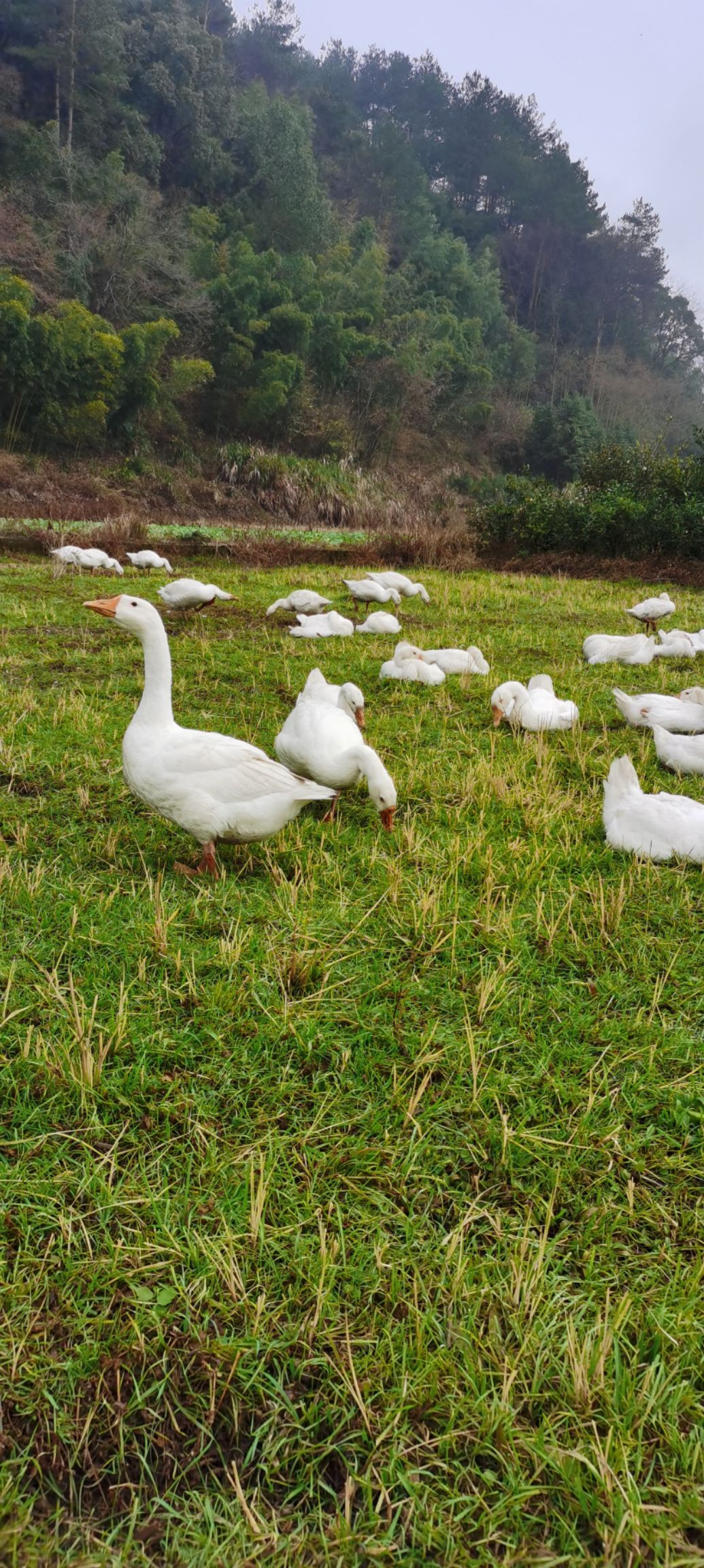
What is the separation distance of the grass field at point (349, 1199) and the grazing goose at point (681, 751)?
141 cm

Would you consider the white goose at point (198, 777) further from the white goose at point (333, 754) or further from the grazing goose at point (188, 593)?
the grazing goose at point (188, 593)

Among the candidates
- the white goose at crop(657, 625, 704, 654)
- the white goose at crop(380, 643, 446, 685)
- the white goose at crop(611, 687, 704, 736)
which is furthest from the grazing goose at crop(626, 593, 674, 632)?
the white goose at crop(611, 687, 704, 736)

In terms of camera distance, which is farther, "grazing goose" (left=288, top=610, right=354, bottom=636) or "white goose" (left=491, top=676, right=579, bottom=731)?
"grazing goose" (left=288, top=610, right=354, bottom=636)

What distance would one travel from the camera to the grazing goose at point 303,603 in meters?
9.44

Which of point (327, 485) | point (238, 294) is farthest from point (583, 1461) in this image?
point (238, 294)

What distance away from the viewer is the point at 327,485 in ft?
89.6

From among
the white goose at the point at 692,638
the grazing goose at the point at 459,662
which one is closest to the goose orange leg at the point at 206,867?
the grazing goose at the point at 459,662

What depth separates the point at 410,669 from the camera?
6488 mm

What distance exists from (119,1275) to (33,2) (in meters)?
53.0

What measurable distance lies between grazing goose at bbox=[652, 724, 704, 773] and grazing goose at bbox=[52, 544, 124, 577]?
32.2 feet

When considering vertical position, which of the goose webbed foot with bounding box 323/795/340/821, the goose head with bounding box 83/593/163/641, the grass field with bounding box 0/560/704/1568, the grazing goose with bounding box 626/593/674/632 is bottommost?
the grass field with bounding box 0/560/704/1568

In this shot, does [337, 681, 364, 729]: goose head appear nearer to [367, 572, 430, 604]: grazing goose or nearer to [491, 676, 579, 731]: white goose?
[491, 676, 579, 731]: white goose

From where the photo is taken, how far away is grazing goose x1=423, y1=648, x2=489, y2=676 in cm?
688

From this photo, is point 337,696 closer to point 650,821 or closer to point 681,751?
point 650,821
